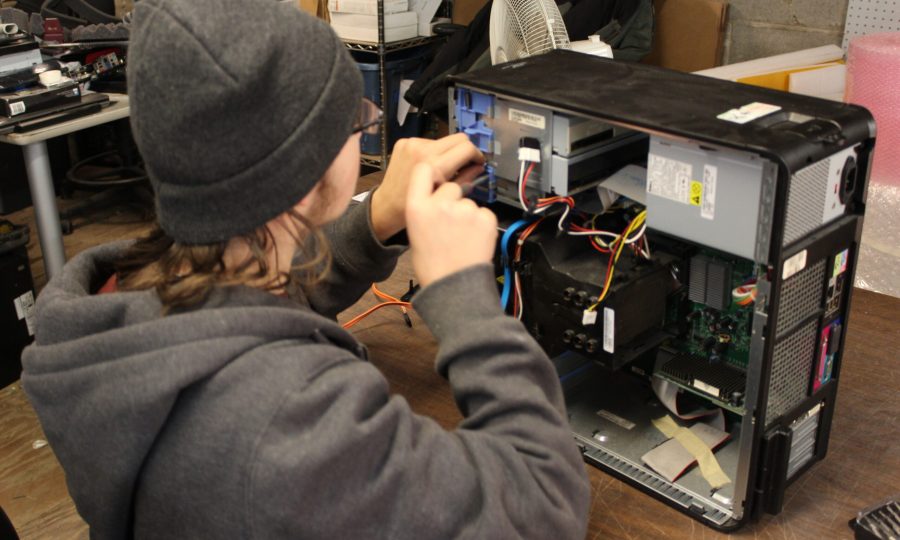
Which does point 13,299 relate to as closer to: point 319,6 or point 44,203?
point 44,203

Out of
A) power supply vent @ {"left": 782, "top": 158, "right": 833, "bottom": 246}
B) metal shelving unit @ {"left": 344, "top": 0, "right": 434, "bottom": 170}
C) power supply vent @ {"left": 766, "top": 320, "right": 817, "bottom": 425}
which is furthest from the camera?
metal shelving unit @ {"left": 344, "top": 0, "right": 434, "bottom": 170}

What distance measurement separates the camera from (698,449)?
133 cm

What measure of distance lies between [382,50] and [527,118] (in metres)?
2.00

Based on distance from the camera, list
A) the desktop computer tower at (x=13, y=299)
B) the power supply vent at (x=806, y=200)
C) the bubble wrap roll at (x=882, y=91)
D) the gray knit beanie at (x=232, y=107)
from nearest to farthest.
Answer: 1. the gray knit beanie at (x=232, y=107)
2. the power supply vent at (x=806, y=200)
3. the bubble wrap roll at (x=882, y=91)
4. the desktop computer tower at (x=13, y=299)

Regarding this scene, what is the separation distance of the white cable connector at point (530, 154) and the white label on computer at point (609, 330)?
0.77 feet

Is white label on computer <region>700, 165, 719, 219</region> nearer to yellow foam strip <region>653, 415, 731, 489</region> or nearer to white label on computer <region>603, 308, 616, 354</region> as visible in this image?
white label on computer <region>603, 308, 616, 354</region>

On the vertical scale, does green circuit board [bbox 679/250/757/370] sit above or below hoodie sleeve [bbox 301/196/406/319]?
below

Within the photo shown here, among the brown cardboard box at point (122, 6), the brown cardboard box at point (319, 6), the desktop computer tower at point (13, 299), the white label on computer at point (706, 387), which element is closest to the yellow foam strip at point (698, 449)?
the white label on computer at point (706, 387)

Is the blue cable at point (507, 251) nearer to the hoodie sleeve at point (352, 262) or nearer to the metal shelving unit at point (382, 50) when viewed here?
the hoodie sleeve at point (352, 262)

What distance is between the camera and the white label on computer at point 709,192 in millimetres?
1048

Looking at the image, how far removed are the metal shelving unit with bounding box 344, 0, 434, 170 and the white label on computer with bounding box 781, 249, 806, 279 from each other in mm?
2189

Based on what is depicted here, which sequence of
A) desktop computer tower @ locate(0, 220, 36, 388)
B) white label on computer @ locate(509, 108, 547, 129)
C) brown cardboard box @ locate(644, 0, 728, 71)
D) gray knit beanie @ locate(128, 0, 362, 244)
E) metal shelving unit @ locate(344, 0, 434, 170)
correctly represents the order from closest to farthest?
1. gray knit beanie @ locate(128, 0, 362, 244)
2. white label on computer @ locate(509, 108, 547, 129)
3. desktop computer tower @ locate(0, 220, 36, 388)
4. brown cardboard box @ locate(644, 0, 728, 71)
5. metal shelving unit @ locate(344, 0, 434, 170)

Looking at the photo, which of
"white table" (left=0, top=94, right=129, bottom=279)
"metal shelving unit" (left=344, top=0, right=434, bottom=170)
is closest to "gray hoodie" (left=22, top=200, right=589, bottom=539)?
"white table" (left=0, top=94, right=129, bottom=279)

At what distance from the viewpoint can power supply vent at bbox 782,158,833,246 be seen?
100 centimetres
